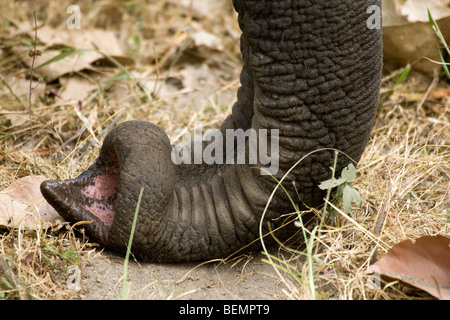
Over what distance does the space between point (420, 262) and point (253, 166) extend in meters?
0.56

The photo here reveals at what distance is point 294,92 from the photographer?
1.56 m

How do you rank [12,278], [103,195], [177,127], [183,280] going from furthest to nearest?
[177,127]
[103,195]
[183,280]
[12,278]

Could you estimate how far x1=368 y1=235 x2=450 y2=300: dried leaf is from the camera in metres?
1.48

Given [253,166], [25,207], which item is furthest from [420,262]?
[25,207]

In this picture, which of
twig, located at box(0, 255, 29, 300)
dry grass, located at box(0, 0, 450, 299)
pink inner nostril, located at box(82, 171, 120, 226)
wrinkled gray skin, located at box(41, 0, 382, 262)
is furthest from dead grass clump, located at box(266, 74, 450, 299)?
twig, located at box(0, 255, 29, 300)

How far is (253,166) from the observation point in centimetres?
172

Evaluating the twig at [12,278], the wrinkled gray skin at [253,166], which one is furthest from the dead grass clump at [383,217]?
the twig at [12,278]

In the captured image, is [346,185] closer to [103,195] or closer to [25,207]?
[103,195]

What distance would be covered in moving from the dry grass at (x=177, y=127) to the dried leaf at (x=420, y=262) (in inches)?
2.0

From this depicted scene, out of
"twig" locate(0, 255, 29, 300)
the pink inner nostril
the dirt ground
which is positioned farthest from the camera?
the pink inner nostril

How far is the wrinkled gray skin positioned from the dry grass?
0.16 meters

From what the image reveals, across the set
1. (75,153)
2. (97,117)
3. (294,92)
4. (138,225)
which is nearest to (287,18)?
(294,92)

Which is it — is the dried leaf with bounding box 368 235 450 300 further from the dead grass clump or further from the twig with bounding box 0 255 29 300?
the twig with bounding box 0 255 29 300

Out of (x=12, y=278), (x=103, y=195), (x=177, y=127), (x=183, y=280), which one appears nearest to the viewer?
(x=12, y=278)
